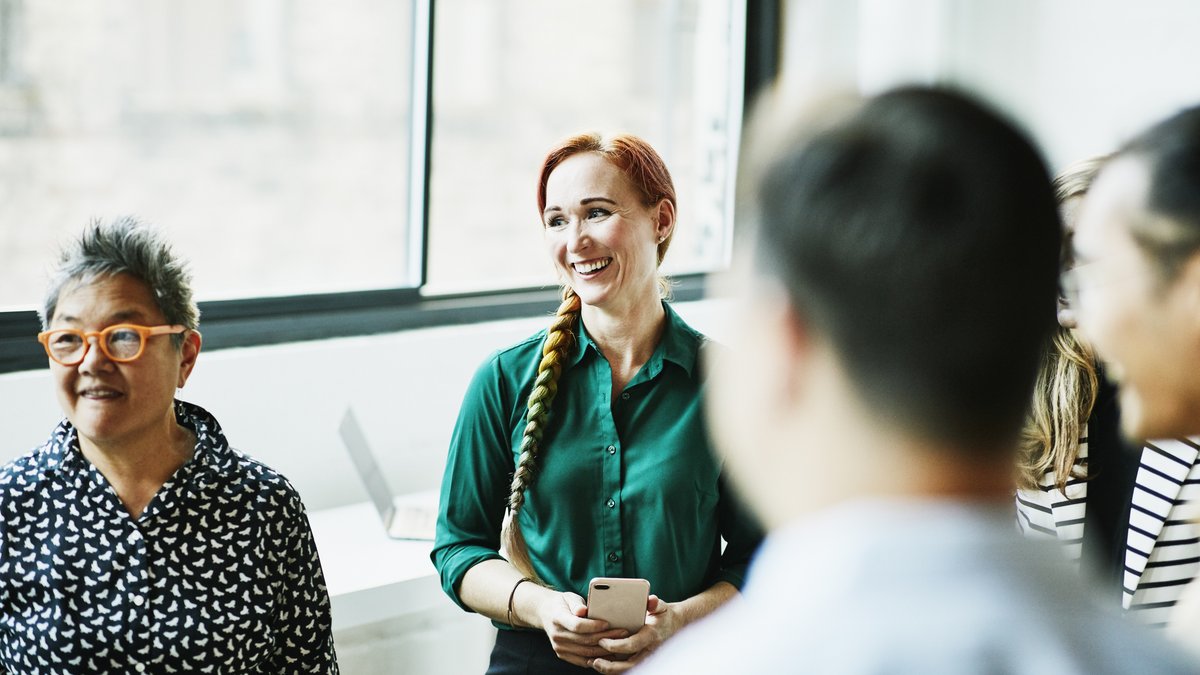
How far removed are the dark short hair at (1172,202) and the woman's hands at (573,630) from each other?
117cm

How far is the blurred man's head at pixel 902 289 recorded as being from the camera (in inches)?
27.6

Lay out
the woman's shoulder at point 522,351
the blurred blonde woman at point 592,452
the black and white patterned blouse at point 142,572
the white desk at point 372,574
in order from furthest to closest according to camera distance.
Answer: the white desk at point 372,574 < the woman's shoulder at point 522,351 < the blurred blonde woman at point 592,452 < the black and white patterned blouse at point 142,572

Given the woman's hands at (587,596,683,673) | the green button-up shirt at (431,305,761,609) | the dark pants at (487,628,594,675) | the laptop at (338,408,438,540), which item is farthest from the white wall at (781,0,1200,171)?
the dark pants at (487,628,594,675)

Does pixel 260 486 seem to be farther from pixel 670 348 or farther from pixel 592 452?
pixel 670 348

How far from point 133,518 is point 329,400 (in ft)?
3.47

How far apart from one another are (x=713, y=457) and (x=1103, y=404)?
72 cm

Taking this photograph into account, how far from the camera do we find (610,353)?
214 cm

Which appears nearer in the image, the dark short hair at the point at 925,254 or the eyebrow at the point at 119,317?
the dark short hair at the point at 925,254

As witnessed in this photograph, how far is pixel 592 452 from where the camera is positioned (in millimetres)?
2061

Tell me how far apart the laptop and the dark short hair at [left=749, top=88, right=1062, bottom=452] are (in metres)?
2.07

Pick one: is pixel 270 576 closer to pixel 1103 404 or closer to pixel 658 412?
pixel 658 412

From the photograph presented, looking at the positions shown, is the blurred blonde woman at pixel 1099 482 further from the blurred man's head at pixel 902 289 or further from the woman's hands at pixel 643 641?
the blurred man's head at pixel 902 289

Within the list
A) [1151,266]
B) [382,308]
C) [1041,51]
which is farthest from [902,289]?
[1041,51]

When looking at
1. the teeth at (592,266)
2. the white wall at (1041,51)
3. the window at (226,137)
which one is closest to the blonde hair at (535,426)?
the teeth at (592,266)
